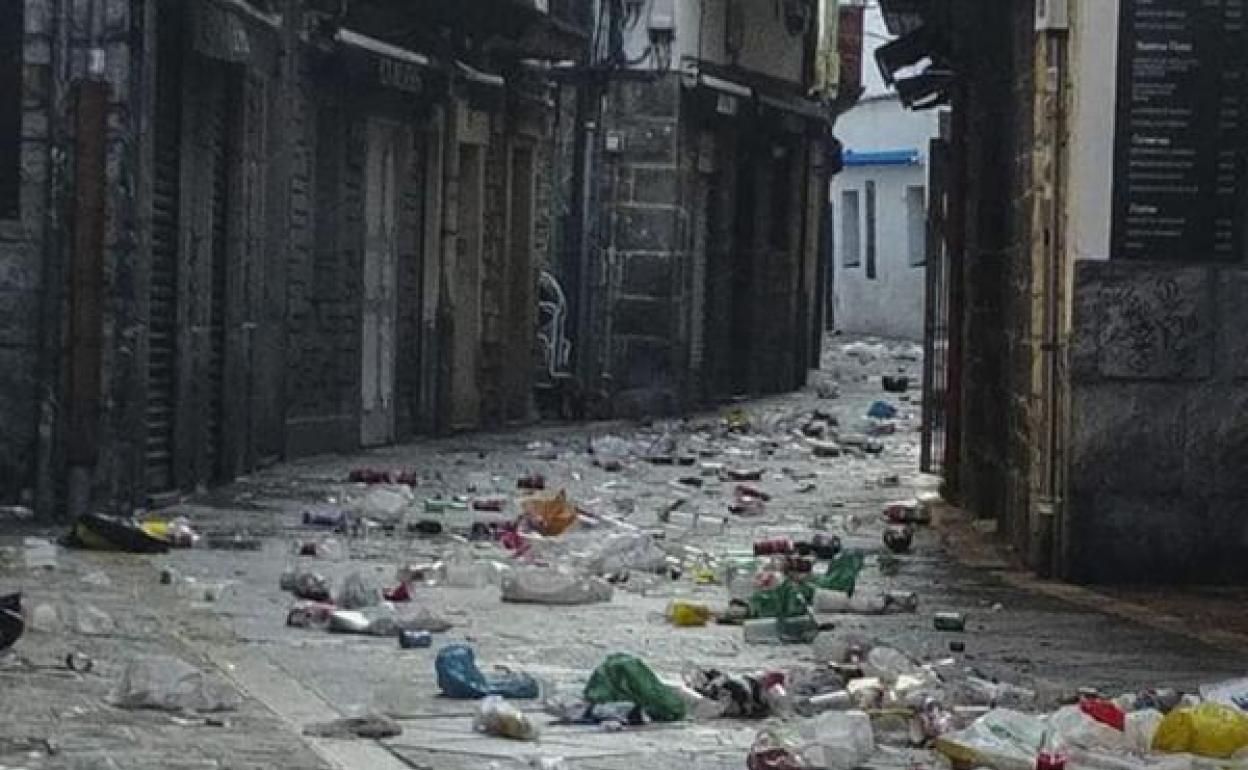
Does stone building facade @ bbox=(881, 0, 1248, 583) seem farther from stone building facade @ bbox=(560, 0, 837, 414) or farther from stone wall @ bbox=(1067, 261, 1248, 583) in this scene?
stone building facade @ bbox=(560, 0, 837, 414)

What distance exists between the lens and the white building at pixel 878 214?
54562mm

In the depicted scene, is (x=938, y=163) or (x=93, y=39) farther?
(x=938, y=163)

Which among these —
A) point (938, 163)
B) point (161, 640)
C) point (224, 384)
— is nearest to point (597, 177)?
point (938, 163)

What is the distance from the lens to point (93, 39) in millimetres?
14516

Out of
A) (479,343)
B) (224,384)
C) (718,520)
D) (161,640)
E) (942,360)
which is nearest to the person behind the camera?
(161,640)

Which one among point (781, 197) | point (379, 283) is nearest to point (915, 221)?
point (781, 197)

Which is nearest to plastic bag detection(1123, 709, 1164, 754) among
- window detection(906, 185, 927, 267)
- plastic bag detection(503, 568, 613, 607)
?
plastic bag detection(503, 568, 613, 607)

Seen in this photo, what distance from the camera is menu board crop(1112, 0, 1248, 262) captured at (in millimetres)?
12703

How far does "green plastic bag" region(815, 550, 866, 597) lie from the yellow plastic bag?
14.6 feet

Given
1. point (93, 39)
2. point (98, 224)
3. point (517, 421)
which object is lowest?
point (517, 421)

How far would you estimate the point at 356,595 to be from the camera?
1130cm

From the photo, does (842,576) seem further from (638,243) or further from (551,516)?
(638,243)

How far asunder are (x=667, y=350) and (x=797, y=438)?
4.60 meters

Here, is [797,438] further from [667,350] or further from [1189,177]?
[1189,177]
